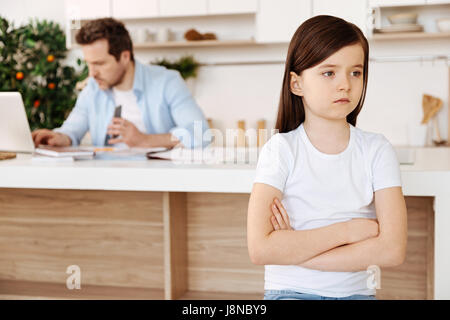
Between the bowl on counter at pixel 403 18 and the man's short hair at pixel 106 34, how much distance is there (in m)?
1.77

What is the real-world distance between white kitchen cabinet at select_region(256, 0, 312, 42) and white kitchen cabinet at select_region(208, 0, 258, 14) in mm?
54

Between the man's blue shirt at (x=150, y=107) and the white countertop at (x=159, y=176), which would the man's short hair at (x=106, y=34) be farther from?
the white countertop at (x=159, y=176)

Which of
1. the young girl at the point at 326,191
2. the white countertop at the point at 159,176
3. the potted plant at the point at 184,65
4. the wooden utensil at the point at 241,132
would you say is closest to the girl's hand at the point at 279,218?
the young girl at the point at 326,191


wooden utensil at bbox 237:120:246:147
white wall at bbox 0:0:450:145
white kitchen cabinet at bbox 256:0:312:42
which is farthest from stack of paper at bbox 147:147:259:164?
white wall at bbox 0:0:450:145

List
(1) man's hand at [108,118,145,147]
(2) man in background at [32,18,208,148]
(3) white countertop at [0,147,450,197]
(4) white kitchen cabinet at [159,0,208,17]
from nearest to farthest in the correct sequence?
(3) white countertop at [0,147,450,197]
(1) man's hand at [108,118,145,147]
(2) man in background at [32,18,208,148]
(4) white kitchen cabinet at [159,0,208,17]

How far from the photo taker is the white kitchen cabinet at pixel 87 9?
12.4 feet

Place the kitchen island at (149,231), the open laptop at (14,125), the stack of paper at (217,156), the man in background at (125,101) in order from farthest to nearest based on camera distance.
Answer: the man in background at (125,101) < the open laptop at (14,125) < the stack of paper at (217,156) < the kitchen island at (149,231)

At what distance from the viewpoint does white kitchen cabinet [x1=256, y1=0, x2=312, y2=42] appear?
353 centimetres

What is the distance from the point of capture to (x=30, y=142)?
6.95ft

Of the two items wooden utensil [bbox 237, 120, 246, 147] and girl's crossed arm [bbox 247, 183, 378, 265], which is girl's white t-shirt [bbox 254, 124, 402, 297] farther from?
wooden utensil [bbox 237, 120, 246, 147]
